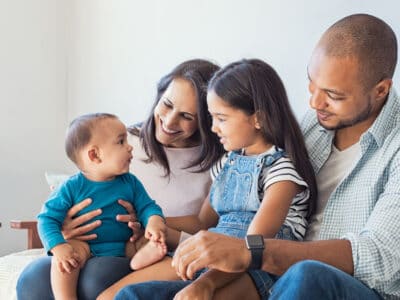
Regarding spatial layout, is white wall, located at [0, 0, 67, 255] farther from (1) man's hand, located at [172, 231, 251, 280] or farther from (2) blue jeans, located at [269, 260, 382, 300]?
(2) blue jeans, located at [269, 260, 382, 300]

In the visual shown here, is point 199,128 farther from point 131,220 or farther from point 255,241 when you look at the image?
point 255,241

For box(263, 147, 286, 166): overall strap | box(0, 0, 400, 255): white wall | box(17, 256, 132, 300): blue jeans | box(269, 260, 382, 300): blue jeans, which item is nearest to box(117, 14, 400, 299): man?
box(269, 260, 382, 300): blue jeans

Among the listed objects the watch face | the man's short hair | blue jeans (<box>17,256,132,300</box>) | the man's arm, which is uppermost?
the man's short hair

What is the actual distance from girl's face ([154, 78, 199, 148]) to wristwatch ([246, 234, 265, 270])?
70 cm

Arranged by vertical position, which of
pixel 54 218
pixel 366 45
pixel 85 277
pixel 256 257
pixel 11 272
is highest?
pixel 366 45

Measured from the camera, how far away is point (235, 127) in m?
1.50

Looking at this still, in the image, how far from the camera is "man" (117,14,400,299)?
1.14 meters

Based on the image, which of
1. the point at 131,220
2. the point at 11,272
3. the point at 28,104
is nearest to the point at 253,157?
the point at 131,220

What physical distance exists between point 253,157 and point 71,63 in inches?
78.9

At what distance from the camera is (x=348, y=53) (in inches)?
56.9

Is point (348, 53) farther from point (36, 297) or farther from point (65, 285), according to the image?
point (36, 297)

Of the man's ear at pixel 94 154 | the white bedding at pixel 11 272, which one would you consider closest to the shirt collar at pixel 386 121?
the man's ear at pixel 94 154

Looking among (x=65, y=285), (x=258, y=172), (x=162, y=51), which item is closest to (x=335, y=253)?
(x=258, y=172)

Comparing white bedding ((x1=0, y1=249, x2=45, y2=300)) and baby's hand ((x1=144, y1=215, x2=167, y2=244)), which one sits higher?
baby's hand ((x1=144, y1=215, x2=167, y2=244))
